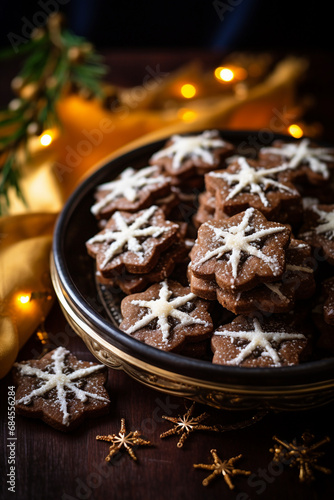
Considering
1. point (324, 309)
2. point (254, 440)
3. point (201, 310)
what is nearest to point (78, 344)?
point (201, 310)

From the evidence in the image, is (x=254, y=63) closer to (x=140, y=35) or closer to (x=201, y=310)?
(x=140, y=35)

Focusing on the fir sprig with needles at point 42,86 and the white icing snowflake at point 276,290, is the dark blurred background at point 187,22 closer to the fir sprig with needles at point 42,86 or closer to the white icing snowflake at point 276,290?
the fir sprig with needles at point 42,86

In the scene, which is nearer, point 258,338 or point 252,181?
point 258,338

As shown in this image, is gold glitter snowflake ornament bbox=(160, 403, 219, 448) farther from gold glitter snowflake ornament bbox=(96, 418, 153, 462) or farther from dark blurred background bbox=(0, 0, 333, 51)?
dark blurred background bbox=(0, 0, 333, 51)

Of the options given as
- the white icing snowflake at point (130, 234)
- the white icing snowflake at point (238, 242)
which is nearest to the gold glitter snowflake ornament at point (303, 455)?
the white icing snowflake at point (238, 242)

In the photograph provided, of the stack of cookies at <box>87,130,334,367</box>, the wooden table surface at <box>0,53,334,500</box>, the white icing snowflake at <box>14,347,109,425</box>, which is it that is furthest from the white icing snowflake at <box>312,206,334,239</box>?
the white icing snowflake at <box>14,347,109,425</box>

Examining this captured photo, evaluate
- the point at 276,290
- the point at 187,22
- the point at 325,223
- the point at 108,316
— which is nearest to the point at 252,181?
the point at 325,223

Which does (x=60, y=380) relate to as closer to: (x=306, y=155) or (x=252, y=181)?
(x=252, y=181)
